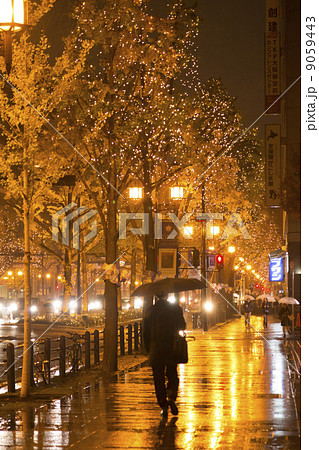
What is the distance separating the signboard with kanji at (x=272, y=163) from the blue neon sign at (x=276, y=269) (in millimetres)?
8280

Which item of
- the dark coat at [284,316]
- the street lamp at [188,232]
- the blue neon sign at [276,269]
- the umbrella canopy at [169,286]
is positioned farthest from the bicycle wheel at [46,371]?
the street lamp at [188,232]

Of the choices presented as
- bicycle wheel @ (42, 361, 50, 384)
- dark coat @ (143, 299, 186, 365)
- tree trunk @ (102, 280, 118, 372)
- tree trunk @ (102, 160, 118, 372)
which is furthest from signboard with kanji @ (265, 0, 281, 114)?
dark coat @ (143, 299, 186, 365)

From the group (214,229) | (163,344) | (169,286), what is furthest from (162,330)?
(214,229)

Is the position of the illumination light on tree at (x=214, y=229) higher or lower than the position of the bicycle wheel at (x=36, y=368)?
higher

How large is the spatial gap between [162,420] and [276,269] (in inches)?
1599

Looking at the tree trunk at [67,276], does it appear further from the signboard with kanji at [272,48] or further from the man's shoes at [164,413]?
the man's shoes at [164,413]

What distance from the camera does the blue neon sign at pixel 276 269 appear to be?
52.1m

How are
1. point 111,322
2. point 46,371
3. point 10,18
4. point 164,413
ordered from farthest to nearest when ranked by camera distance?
point 111,322
point 46,371
point 164,413
point 10,18

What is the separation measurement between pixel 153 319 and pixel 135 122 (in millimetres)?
10077

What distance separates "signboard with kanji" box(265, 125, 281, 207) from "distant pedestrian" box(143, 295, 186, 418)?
2905 centimetres

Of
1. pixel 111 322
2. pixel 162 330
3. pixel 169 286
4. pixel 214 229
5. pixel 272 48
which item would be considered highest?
pixel 272 48

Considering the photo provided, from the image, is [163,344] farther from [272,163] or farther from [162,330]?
[272,163]

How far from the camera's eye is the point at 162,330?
13531mm
